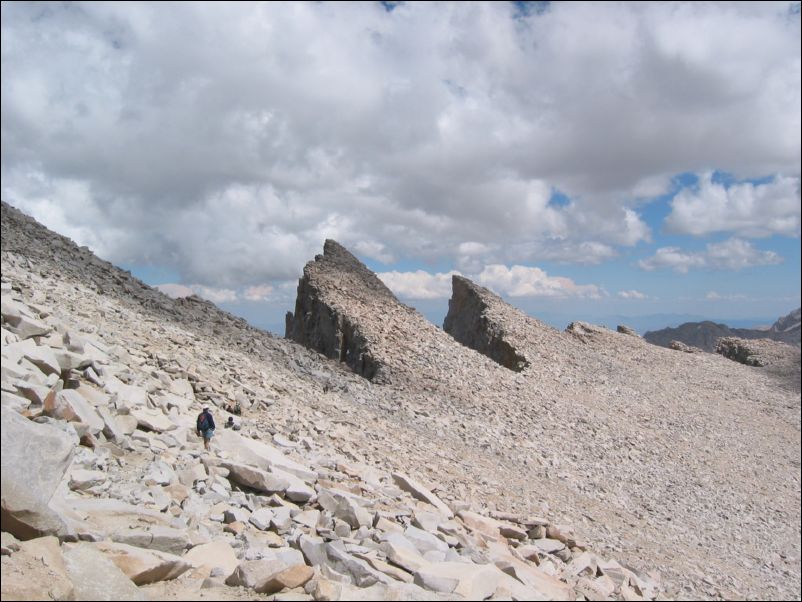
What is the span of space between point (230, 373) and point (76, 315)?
14.5 feet

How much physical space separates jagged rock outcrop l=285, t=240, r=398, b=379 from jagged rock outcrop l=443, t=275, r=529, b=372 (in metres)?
6.78

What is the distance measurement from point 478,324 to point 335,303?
10872 millimetres

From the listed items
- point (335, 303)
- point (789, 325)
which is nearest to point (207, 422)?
point (335, 303)

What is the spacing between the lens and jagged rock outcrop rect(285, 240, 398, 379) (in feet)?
90.8

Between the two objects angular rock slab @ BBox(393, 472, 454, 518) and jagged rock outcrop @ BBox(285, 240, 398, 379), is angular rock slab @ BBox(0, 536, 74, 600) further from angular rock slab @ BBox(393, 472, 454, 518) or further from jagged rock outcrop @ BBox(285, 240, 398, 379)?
jagged rock outcrop @ BBox(285, 240, 398, 379)

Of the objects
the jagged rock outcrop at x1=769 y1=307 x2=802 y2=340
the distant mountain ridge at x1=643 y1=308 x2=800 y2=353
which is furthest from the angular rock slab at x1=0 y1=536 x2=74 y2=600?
the jagged rock outcrop at x1=769 y1=307 x2=802 y2=340

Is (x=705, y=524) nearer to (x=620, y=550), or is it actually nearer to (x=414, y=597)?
(x=620, y=550)

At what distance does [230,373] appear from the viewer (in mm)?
17688

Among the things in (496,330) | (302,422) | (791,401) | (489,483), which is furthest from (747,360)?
(302,422)

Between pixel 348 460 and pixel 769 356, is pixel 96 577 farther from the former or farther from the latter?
pixel 769 356

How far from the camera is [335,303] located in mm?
29750

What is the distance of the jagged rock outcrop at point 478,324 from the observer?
108 feet

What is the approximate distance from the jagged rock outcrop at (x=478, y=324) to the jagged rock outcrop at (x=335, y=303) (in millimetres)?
6784

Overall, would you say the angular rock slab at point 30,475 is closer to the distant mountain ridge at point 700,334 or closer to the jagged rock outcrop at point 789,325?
the distant mountain ridge at point 700,334
